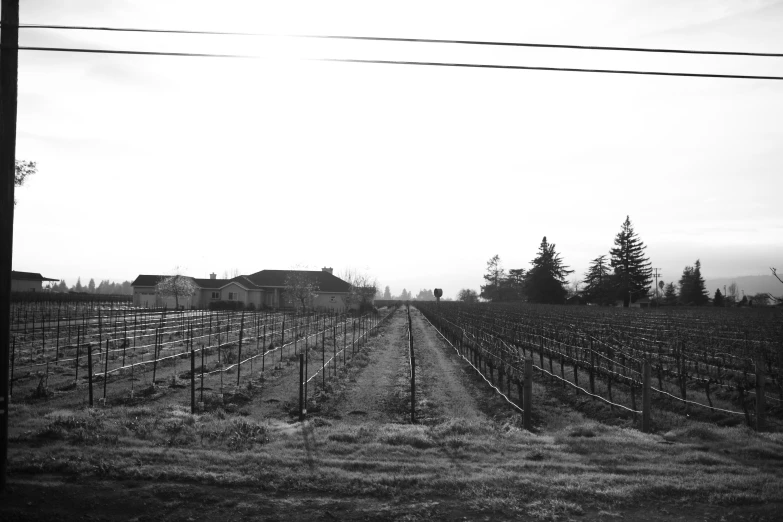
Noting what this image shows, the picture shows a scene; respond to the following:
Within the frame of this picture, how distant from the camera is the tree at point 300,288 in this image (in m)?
58.2

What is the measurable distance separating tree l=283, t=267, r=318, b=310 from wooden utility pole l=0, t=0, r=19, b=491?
44771mm

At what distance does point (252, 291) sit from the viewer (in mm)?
70250

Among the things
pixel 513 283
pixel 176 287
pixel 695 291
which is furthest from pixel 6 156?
pixel 513 283

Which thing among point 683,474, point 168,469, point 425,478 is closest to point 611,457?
point 683,474

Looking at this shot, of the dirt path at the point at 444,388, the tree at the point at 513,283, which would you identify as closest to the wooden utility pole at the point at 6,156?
the dirt path at the point at 444,388

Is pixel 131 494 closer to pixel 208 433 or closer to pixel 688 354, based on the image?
pixel 208 433

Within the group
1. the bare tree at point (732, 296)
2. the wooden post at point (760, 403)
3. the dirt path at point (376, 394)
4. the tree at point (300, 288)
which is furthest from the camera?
the bare tree at point (732, 296)

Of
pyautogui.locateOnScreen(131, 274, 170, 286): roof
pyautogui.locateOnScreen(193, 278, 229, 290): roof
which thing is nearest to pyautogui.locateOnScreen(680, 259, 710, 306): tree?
pyautogui.locateOnScreen(193, 278, 229, 290): roof

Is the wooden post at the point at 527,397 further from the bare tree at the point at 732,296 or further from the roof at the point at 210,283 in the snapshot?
the bare tree at the point at 732,296

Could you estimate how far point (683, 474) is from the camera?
6402 mm

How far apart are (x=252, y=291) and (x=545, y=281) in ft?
131

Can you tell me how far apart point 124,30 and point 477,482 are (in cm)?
703

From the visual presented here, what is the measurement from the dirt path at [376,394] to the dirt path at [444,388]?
589 millimetres

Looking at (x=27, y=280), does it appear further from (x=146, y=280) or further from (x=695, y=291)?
(x=695, y=291)
